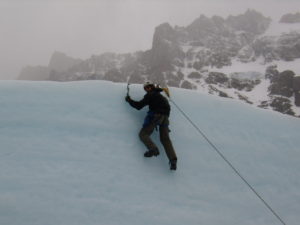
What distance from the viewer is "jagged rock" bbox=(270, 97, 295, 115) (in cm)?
11660

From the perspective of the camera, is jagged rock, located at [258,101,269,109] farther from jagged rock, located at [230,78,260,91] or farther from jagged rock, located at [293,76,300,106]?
jagged rock, located at [230,78,260,91]

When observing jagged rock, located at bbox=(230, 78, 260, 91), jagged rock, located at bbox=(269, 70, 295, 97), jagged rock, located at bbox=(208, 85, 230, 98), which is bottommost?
jagged rock, located at bbox=(208, 85, 230, 98)

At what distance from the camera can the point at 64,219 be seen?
465 centimetres

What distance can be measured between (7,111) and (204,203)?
4434 mm

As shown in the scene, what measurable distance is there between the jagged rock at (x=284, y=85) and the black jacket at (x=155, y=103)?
12856 centimetres

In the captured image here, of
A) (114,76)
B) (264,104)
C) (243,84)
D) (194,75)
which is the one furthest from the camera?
(194,75)

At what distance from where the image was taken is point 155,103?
6523 millimetres

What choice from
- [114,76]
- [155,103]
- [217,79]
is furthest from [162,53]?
[155,103]

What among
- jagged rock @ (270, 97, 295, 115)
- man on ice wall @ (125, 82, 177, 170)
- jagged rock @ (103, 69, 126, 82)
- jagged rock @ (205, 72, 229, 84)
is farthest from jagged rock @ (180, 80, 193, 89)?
man on ice wall @ (125, 82, 177, 170)

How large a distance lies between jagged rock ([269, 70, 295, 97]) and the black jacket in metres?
129

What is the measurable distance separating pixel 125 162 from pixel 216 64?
16592cm

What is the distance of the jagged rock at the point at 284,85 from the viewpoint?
124 m

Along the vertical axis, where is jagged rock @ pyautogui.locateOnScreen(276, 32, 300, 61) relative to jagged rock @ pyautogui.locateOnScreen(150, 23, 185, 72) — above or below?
above

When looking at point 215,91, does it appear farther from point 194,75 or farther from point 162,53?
point 162,53
